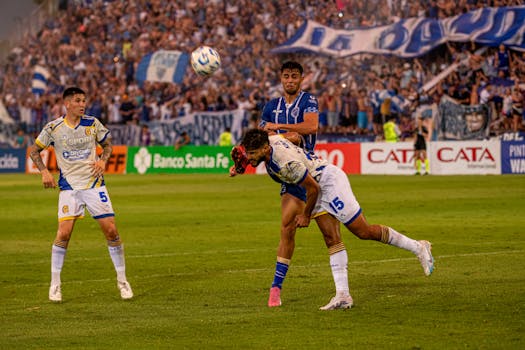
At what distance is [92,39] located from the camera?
56.1 m

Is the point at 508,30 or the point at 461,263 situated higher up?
the point at 508,30

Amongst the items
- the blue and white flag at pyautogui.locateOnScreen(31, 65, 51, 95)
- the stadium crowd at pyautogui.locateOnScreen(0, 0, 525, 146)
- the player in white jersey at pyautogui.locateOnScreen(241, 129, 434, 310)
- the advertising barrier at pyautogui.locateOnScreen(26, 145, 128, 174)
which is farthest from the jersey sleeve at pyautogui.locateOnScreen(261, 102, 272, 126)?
the blue and white flag at pyautogui.locateOnScreen(31, 65, 51, 95)

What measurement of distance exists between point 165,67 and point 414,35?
12611 mm

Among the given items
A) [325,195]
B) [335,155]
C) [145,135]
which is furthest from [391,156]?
[325,195]

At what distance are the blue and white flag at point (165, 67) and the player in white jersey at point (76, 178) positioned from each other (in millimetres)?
33215

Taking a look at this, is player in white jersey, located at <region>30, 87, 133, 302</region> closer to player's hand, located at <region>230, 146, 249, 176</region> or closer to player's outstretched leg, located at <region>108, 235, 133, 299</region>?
player's outstretched leg, located at <region>108, 235, 133, 299</region>

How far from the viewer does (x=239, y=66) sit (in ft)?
146

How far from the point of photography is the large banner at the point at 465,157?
34.0 m

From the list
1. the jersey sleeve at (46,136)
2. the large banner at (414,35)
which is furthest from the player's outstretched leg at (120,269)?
the large banner at (414,35)

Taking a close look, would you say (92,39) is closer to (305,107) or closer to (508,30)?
(508,30)

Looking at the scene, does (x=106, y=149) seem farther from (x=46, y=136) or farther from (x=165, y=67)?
(x=165, y=67)

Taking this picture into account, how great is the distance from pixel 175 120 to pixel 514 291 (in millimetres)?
36158

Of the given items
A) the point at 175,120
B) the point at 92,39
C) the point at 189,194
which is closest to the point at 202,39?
the point at 175,120

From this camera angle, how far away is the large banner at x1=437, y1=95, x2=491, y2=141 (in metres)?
34.1
